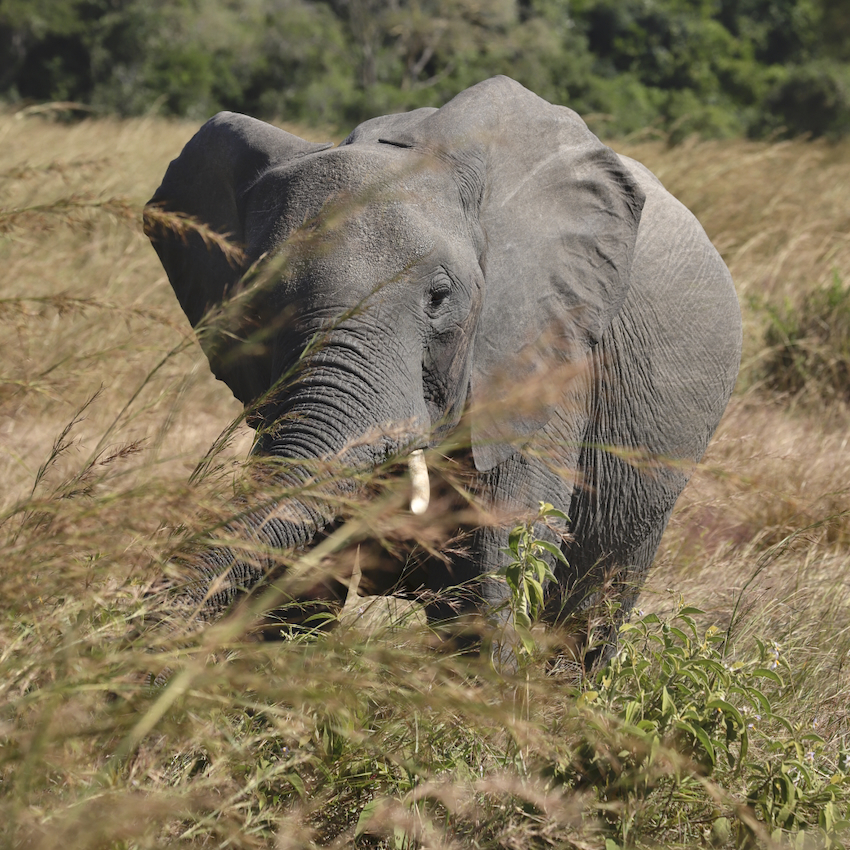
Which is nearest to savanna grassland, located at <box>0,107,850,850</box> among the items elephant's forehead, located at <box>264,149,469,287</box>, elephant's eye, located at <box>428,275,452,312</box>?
elephant's forehead, located at <box>264,149,469,287</box>

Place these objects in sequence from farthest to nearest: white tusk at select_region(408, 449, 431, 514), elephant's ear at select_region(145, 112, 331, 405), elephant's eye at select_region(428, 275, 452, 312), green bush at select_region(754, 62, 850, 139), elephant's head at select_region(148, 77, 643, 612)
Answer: green bush at select_region(754, 62, 850, 139) → elephant's ear at select_region(145, 112, 331, 405) → elephant's eye at select_region(428, 275, 452, 312) → elephant's head at select_region(148, 77, 643, 612) → white tusk at select_region(408, 449, 431, 514)

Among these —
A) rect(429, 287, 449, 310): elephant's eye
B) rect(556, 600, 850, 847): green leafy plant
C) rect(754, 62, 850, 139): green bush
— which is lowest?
rect(754, 62, 850, 139): green bush

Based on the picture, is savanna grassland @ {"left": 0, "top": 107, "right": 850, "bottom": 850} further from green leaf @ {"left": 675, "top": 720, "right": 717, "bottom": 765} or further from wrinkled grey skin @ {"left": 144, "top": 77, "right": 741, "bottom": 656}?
wrinkled grey skin @ {"left": 144, "top": 77, "right": 741, "bottom": 656}

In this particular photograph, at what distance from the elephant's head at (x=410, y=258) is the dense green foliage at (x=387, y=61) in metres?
16.4

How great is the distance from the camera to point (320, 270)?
2336mm

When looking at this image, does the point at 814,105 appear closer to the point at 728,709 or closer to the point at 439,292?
the point at 439,292

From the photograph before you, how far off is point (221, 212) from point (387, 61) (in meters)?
25.8

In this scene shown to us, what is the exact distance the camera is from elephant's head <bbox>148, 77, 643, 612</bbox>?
2301 mm

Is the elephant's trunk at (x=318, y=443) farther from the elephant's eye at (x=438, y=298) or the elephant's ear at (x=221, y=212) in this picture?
the elephant's ear at (x=221, y=212)

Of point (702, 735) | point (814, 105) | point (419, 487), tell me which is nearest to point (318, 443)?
point (419, 487)

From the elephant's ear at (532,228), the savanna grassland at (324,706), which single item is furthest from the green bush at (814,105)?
the savanna grassland at (324,706)

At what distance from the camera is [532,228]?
276 cm

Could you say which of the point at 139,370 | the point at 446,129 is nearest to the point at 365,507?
the point at 446,129

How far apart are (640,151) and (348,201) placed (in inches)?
288
